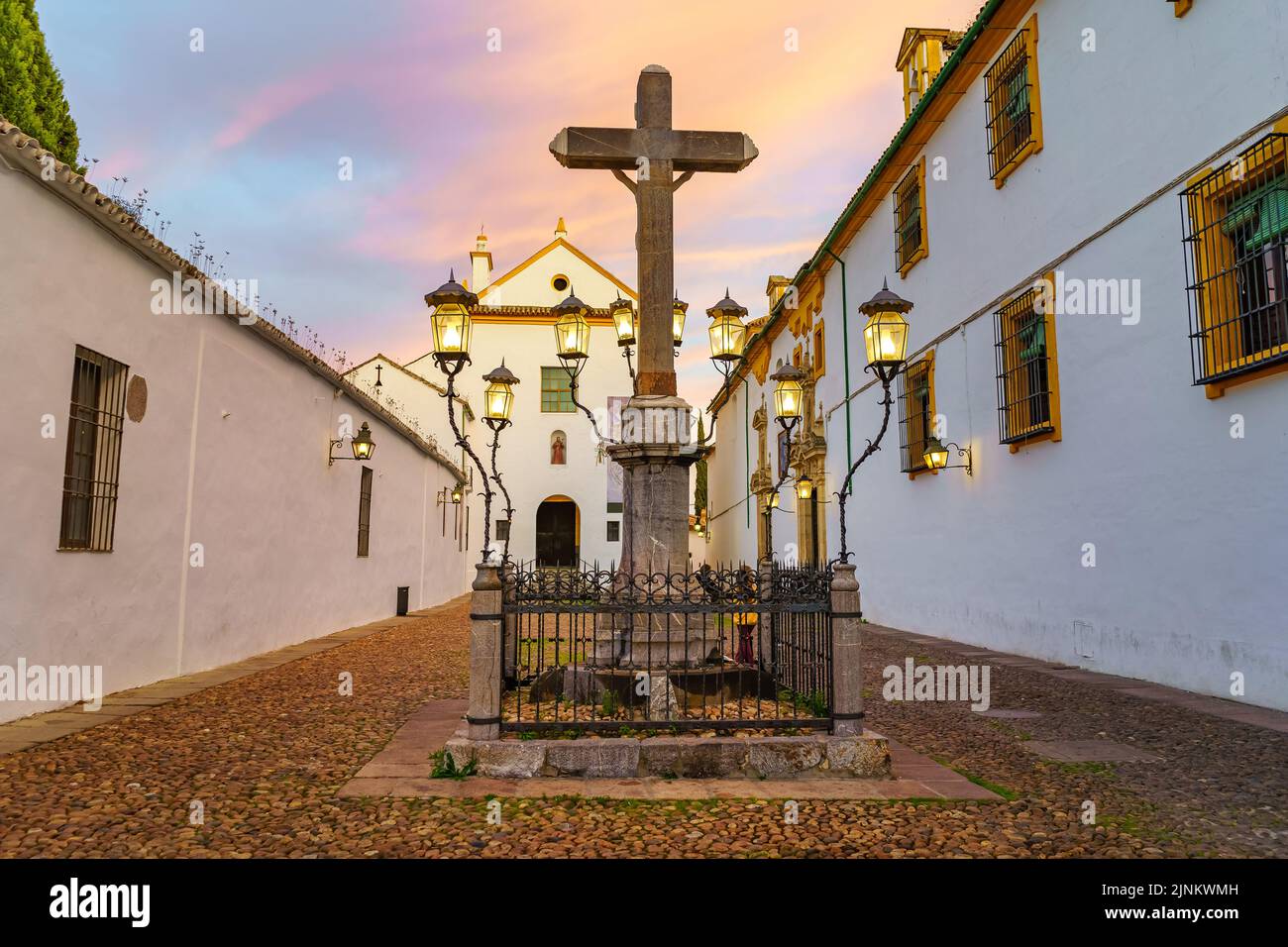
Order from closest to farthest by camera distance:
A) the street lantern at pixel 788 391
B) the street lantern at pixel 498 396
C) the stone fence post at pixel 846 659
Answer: the stone fence post at pixel 846 659 → the street lantern at pixel 788 391 → the street lantern at pixel 498 396

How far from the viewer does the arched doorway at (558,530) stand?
2889 centimetres

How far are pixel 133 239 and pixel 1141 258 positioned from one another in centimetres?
911

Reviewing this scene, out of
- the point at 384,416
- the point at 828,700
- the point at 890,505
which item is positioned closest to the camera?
the point at 828,700

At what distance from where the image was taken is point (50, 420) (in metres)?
5.97

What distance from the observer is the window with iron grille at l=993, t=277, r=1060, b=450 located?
8.99 metres

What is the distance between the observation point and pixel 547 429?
28.6 metres

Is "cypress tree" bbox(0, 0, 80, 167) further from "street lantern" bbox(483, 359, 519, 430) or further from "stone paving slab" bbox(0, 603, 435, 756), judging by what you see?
"stone paving slab" bbox(0, 603, 435, 756)

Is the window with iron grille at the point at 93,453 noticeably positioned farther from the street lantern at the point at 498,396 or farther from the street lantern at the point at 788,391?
the street lantern at the point at 788,391

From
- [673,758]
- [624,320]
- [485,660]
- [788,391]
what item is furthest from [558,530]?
Result: [673,758]

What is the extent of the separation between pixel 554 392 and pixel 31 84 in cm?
1934

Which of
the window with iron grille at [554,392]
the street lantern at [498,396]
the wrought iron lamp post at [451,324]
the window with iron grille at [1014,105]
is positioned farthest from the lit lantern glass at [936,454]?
the window with iron grille at [554,392]

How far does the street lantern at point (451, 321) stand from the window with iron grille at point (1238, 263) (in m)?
6.04

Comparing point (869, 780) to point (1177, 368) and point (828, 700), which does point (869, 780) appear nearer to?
point (828, 700)

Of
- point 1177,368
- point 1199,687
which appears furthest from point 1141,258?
point 1199,687
